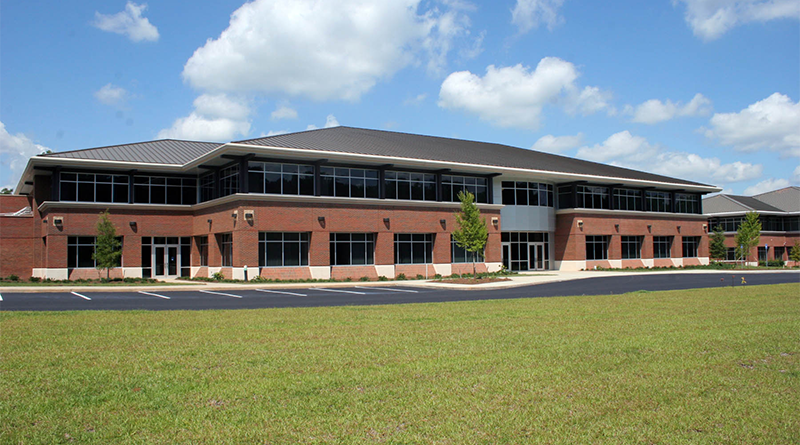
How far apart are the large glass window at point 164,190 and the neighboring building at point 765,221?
5509cm

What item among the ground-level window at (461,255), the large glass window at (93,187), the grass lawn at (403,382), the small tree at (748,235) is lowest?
the grass lawn at (403,382)

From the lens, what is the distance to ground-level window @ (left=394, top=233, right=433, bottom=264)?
37344mm

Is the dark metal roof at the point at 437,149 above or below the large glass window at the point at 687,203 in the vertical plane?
above

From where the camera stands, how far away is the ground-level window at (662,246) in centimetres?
5231

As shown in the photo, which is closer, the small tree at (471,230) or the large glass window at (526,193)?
the small tree at (471,230)

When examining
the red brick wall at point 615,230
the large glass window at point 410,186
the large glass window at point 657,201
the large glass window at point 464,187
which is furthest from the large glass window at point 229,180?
the large glass window at point 657,201

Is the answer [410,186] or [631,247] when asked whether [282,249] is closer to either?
[410,186]

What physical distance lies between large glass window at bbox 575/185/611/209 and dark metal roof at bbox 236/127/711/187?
1278mm

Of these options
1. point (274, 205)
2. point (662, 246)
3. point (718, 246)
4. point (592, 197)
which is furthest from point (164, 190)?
point (718, 246)

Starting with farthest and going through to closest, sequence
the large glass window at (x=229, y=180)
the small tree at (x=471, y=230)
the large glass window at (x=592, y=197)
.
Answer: the large glass window at (x=592, y=197) < the small tree at (x=471, y=230) < the large glass window at (x=229, y=180)

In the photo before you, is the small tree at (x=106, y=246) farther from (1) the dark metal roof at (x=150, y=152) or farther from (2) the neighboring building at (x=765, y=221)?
(2) the neighboring building at (x=765, y=221)

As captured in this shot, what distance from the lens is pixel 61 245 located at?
112 feet

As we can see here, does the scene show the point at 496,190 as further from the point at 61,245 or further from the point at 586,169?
the point at 61,245

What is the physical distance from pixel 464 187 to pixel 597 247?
48.0 feet
